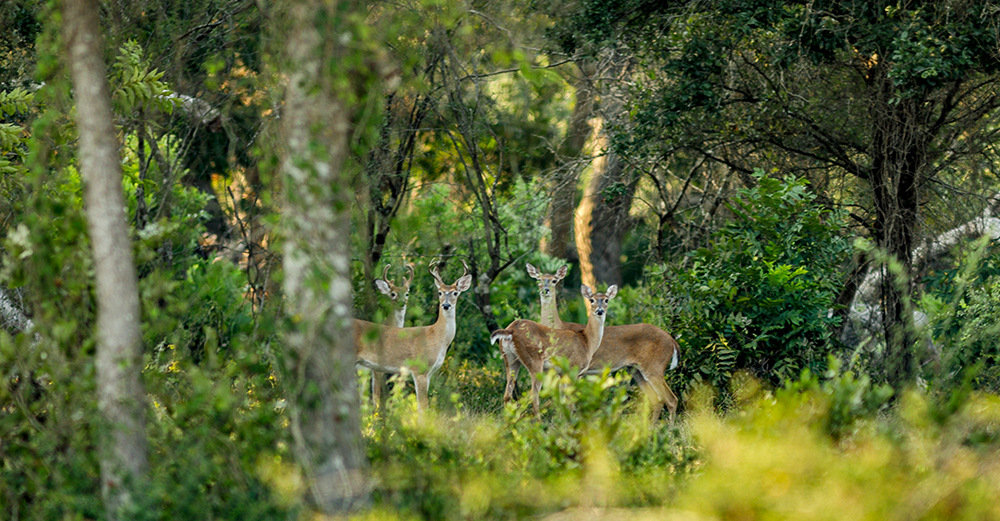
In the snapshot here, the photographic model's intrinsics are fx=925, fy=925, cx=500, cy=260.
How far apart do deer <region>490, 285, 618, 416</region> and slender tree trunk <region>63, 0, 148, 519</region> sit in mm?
4737

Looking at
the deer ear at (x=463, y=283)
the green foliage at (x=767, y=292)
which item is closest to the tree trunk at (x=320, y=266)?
the deer ear at (x=463, y=283)

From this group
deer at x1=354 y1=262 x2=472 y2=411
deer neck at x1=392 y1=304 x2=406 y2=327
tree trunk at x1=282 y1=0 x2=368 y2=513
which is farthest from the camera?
deer neck at x1=392 y1=304 x2=406 y2=327

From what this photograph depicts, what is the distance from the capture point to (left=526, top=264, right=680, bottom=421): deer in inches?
352

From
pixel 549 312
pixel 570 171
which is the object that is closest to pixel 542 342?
pixel 549 312

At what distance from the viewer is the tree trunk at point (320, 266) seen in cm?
412

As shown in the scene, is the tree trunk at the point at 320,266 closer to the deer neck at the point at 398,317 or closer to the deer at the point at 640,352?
the deer at the point at 640,352

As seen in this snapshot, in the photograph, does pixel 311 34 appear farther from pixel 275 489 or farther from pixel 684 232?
pixel 684 232

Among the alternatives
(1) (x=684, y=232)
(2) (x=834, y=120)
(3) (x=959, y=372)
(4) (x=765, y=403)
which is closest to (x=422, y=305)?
(1) (x=684, y=232)

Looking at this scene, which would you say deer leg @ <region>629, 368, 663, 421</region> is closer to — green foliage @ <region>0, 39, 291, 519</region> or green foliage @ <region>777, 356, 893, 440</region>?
green foliage @ <region>777, 356, 893, 440</region>

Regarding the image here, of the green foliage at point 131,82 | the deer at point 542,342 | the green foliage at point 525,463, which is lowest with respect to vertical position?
the deer at point 542,342

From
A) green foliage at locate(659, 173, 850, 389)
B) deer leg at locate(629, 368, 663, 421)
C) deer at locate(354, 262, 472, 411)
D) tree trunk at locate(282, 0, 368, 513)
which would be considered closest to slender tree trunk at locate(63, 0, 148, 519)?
tree trunk at locate(282, 0, 368, 513)

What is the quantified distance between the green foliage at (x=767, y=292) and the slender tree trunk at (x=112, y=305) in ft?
19.0

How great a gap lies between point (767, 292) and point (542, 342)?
2175 mm

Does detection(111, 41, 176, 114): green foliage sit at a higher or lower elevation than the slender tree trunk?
higher
